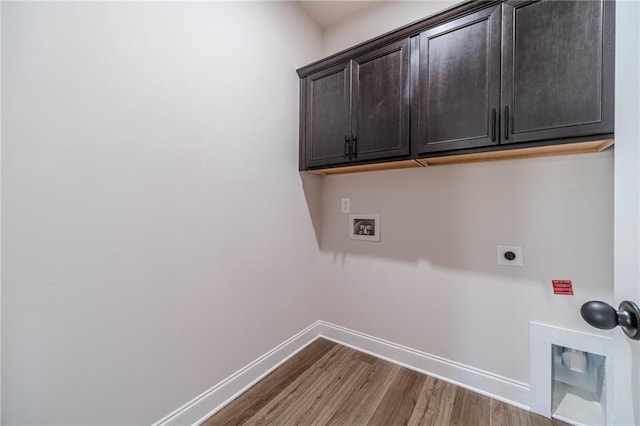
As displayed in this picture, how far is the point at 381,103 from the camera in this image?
160 cm

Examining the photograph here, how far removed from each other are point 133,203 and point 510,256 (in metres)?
2.09

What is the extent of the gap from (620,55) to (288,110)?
1.73 metres

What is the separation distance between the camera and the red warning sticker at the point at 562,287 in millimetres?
1328

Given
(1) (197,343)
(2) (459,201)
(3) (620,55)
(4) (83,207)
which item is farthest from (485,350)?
(4) (83,207)

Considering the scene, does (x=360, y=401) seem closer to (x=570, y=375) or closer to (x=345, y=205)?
(x=570, y=375)

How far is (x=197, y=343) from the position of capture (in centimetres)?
134

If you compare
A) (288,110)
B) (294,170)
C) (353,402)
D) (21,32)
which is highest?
(288,110)

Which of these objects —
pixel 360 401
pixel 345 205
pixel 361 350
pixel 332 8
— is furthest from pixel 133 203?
pixel 332 8

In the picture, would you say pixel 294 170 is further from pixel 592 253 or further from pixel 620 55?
pixel 592 253

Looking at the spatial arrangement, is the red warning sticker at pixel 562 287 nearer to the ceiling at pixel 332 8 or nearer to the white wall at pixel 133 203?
the white wall at pixel 133 203

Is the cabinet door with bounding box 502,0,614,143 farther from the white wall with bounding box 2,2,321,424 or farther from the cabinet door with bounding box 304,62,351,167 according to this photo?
the white wall with bounding box 2,2,321,424

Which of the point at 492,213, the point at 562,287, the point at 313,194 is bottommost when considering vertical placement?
the point at 562,287

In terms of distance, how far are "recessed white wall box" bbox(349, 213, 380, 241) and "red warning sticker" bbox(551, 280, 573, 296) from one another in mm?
1067

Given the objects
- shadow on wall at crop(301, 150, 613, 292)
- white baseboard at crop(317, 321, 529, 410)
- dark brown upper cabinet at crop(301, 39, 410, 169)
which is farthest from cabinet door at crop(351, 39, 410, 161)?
white baseboard at crop(317, 321, 529, 410)
